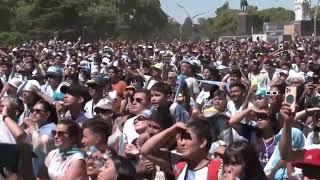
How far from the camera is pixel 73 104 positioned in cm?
939

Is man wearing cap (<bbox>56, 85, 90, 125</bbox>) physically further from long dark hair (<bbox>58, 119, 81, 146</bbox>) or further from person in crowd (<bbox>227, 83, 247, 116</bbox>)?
long dark hair (<bbox>58, 119, 81, 146</bbox>)

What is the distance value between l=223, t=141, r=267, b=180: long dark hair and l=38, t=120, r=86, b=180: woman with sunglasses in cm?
153

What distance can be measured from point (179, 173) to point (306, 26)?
8334cm

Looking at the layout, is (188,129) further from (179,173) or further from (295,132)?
(295,132)

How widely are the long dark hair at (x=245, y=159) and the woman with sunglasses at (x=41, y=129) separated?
101 inches

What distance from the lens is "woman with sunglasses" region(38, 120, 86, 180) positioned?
6.60 meters

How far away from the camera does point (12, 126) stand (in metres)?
6.79

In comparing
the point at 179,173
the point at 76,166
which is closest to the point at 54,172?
the point at 76,166

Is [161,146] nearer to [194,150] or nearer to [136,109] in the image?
[194,150]

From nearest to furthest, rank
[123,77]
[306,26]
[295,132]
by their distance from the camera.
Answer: [295,132], [123,77], [306,26]

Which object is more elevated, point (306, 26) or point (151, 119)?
point (151, 119)

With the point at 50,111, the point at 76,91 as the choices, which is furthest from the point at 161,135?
the point at 76,91

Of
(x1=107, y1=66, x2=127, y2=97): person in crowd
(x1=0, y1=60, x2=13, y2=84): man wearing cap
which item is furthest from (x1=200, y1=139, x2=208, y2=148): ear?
(x1=0, y1=60, x2=13, y2=84): man wearing cap

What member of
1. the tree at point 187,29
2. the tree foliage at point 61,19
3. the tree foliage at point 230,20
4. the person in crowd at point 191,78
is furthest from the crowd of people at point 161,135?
the tree foliage at point 230,20
